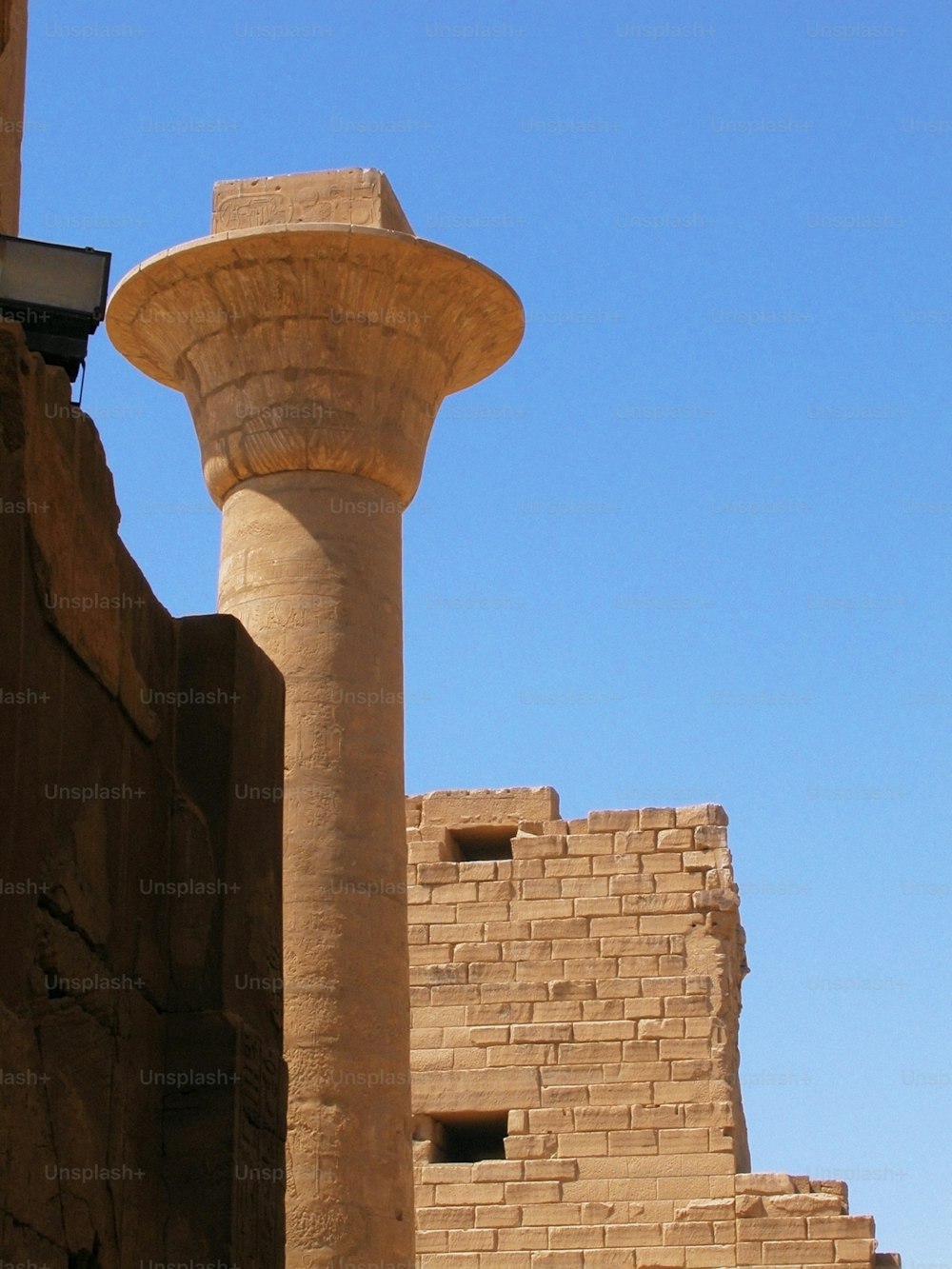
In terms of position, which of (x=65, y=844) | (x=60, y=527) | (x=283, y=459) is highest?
(x=283, y=459)

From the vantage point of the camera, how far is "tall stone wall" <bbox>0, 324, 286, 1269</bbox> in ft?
10.3

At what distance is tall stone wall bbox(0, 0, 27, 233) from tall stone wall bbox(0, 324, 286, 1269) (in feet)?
8.13

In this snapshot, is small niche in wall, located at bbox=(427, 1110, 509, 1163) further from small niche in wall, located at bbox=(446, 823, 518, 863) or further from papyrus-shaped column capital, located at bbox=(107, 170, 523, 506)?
papyrus-shaped column capital, located at bbox=(107, 170, 523, 506)

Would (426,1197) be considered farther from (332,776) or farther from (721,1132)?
(332,776)

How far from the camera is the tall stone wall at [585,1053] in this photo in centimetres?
1315

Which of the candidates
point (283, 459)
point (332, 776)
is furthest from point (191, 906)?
point (283, 459)

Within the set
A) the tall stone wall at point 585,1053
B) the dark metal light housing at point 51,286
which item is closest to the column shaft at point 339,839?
the tall stone wall at point 585,1053

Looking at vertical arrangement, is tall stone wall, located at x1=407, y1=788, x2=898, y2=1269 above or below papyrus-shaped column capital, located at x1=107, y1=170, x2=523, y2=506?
below

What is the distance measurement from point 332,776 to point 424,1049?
5.49 metres

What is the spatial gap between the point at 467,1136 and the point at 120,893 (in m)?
11.0

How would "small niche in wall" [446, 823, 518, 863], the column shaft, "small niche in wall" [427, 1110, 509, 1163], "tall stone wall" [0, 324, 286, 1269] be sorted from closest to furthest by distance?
"tall stone wall" [0, 324, 286, 1269], the column shaft, "small niche in wall" [427, 1110, 509, 1163], "small niche in wall" [446, 823, 518, 863]

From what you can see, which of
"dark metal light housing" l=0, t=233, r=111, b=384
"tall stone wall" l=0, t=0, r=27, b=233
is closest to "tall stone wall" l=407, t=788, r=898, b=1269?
"tall stone wall" l=0, t=0, r=27, b=233

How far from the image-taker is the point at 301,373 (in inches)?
376

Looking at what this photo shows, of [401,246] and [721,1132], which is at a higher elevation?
[401,246]
